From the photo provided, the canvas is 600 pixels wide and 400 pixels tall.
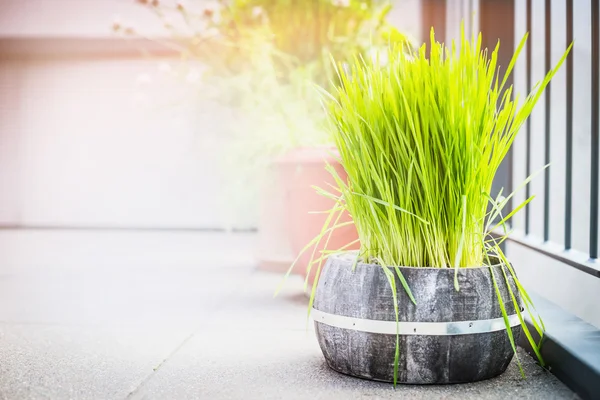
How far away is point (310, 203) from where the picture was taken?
159 centimetres

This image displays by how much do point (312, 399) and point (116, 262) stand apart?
1795 mm

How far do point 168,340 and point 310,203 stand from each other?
567mm

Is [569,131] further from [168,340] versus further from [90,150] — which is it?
Result: [90,150]

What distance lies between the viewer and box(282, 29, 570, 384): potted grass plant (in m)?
0.80

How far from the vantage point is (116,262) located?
2418mm

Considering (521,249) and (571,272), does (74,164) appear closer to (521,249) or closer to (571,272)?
(521,249)

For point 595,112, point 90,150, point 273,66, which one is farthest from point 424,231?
point 90,150

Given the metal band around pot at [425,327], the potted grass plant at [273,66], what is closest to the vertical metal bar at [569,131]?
the metal band around pot at [425,327]

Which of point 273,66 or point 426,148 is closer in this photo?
point 426,148

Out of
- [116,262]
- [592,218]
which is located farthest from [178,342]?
[116,262]

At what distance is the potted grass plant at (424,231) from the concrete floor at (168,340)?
2.1 inches

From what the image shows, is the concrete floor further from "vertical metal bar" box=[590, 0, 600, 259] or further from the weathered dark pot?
"vertical metal bar" box=[590, 0, 600, 259]

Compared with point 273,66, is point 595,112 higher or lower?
lower

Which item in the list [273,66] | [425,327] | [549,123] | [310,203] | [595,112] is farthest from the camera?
[273,66]
